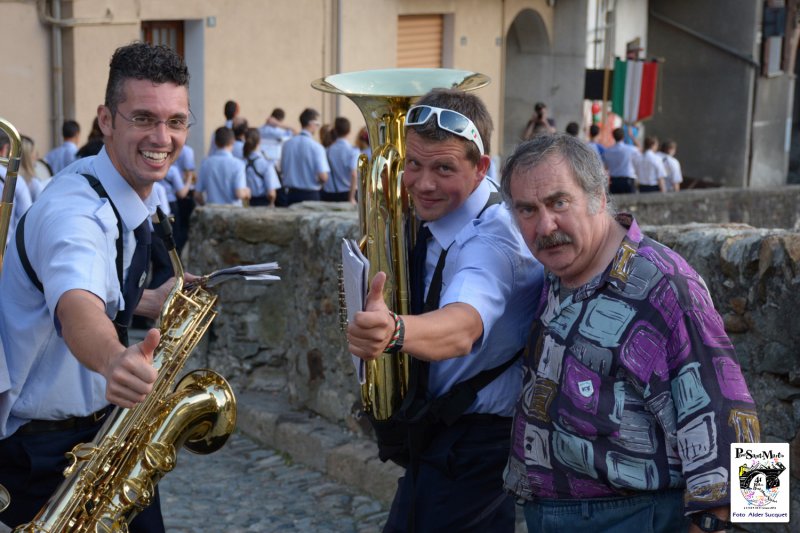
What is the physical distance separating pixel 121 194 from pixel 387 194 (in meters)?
0.73

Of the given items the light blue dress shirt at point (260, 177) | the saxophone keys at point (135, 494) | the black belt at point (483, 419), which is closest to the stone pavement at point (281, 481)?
the black belt at point (483, 419)

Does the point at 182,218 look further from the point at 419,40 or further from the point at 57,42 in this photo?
the point at 419,40

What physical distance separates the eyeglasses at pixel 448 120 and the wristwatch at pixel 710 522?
3.92ft

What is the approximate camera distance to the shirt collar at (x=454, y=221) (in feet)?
10.7

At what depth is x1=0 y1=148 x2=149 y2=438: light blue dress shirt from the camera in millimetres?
2996

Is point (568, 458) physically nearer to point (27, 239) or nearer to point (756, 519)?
point (756, 519)

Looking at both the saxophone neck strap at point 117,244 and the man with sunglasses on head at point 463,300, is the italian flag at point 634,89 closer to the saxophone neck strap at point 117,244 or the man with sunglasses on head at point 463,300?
the man with sunglasses on head at point 463,300

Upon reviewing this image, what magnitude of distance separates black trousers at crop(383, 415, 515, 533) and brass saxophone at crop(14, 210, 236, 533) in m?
0.71

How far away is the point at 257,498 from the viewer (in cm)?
570

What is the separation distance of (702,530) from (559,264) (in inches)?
26.8

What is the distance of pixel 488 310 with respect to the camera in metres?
2.96

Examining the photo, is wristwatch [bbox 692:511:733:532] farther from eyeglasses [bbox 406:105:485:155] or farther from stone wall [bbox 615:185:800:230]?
stone wall [bbox 615:185:800:230]

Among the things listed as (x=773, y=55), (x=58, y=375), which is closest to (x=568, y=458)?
(x=58, y=375)

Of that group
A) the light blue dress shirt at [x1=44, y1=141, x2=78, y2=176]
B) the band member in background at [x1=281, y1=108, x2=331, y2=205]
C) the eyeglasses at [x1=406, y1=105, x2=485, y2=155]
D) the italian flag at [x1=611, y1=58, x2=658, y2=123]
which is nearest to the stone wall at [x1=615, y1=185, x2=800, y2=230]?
the band member in background at [x1=281, y1=108, x2=331, y2=205]
